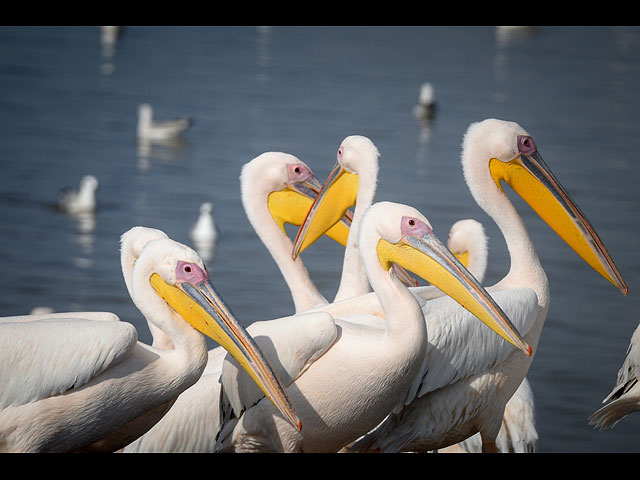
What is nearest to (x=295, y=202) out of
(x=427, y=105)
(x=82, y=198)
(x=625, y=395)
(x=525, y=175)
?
(x=525, y=175)

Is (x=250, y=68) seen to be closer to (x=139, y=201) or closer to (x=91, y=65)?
(x=91, y=65)

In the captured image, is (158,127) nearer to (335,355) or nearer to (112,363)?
(335,355)

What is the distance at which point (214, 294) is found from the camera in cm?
388

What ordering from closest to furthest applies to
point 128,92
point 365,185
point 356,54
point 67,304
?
point 365,185
point 67,304
point 128,92
point 356,54

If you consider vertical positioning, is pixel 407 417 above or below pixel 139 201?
above

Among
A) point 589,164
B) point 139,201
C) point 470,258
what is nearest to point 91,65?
point 139,201

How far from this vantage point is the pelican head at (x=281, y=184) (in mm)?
5418

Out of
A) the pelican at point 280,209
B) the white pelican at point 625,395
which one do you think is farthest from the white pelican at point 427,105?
the white pelican at point 625,395

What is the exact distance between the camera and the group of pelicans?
378 cm

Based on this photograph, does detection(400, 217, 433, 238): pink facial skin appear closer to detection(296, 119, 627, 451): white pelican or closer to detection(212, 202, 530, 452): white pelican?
detection(212, 202, 530, 452): white pelican

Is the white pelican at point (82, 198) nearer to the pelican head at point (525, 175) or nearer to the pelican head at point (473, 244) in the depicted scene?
the pelican head at point (473, 244)

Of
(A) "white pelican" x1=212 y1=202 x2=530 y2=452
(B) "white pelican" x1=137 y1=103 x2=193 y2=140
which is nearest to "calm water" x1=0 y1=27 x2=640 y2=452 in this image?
(B) "white pelican" x1=137 y1=103 x2=193 y2=140

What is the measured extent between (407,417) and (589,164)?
37.1 ft

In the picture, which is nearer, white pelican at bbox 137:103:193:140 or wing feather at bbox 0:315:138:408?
wing feather at bbox 0:315:138:408
